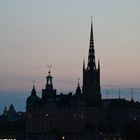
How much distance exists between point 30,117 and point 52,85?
12788mm

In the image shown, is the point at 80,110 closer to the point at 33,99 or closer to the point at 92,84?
the point at 92,84

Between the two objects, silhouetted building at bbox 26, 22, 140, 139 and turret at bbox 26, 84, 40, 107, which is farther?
turret at bbox 26, 84, 40, 107

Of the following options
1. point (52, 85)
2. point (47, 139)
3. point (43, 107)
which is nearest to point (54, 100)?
point (43, 107)

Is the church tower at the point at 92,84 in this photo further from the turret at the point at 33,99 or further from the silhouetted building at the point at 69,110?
the turret at the point at 33,99

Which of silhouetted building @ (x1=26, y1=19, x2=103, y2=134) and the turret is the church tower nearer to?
silhouetted building @ (x1=26, y1=19, x2=103, y2=134)

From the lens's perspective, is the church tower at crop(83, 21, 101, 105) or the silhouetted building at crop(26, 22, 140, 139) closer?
the silhouetted building at crop(26, 22, 140, 139)

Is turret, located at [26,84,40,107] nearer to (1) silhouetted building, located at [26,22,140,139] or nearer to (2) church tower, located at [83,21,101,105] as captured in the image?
(1) silhouetted building, located at [26,22,140,139]

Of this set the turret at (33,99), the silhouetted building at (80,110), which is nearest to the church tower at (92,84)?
the silhouetted building at (80,110)

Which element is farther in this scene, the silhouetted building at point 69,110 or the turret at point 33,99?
the turret at point 33,99

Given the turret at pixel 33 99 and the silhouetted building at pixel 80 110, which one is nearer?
the silhouetted building at pixel 80 110

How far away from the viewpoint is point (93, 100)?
14788 centimetres

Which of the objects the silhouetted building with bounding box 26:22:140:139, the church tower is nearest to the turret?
the silhouetted building with bounding box 26:22:140:139

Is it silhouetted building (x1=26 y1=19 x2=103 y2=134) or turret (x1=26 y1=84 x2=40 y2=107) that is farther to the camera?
turret (x1=26 y1=84 x2=40 y2=107)

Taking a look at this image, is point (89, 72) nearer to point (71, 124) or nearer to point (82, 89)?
point (82, 89)
